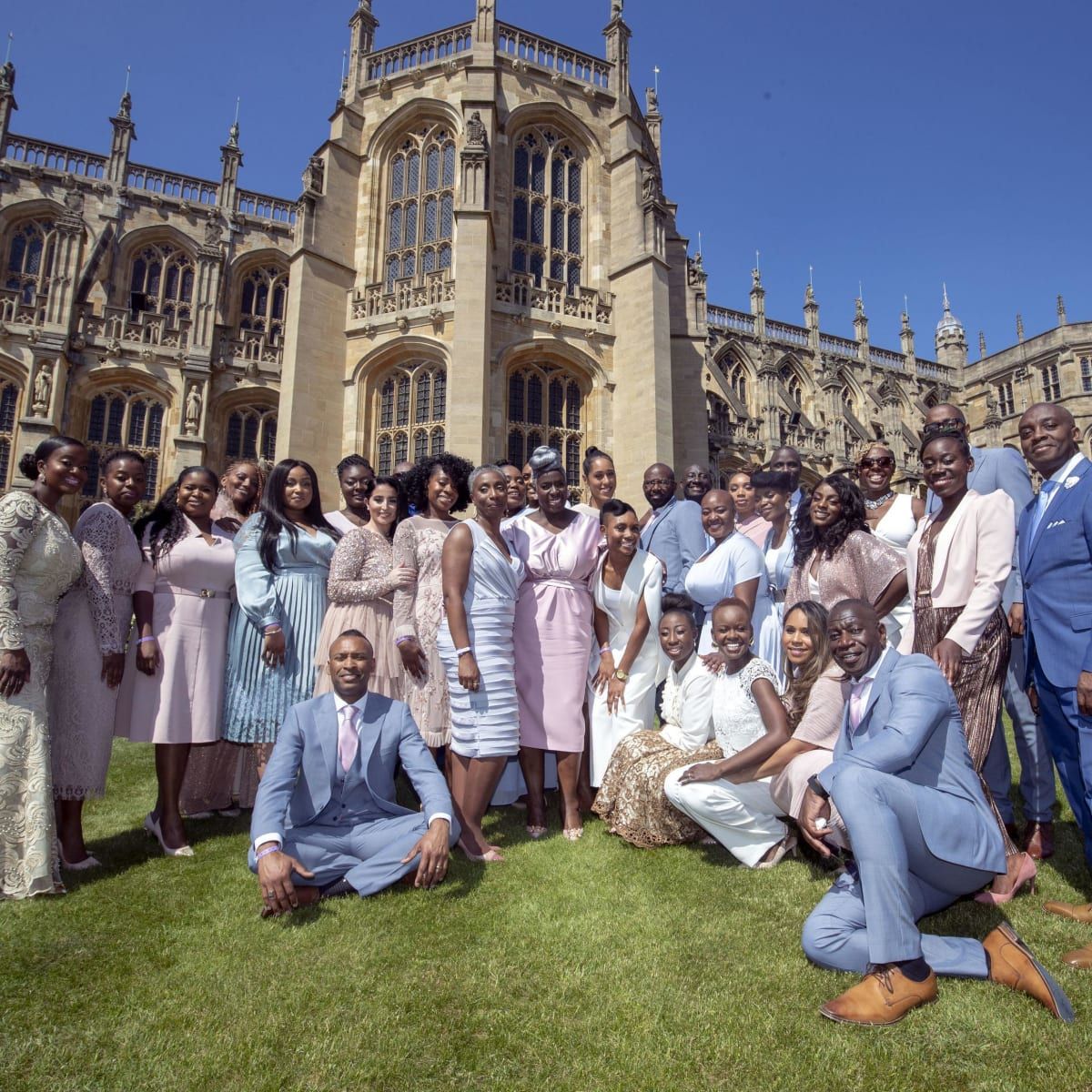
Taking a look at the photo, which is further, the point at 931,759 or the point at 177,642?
the point at 177,642

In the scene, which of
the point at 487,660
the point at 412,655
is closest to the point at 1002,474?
the point at 487,660

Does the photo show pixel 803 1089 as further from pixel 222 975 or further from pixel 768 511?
pixel 768 511

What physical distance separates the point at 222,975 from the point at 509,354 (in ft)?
53.6

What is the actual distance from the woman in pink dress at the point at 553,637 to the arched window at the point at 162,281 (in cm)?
2479

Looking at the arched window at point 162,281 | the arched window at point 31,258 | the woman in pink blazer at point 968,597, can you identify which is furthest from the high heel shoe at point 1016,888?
the arched window at point 31,258

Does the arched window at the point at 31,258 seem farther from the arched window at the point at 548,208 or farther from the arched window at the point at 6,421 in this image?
the arched window at the point at 548,208

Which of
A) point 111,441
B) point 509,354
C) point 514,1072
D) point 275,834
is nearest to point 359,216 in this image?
point 509,354

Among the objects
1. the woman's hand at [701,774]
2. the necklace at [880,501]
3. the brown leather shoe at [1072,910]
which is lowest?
the brown leather shoe at [1072,910]

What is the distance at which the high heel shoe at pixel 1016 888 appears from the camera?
3.64m

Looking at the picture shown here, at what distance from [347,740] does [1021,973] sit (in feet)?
10.2

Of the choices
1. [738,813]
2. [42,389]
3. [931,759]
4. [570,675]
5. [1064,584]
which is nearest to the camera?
[931,759]

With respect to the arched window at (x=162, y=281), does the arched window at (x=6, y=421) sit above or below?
below

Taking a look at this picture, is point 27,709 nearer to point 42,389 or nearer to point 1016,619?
point 1016,619

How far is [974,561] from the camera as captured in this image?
3.95 metres
